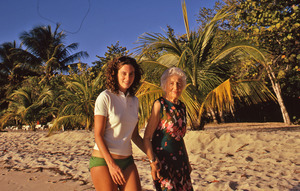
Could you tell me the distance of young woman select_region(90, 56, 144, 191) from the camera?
1.57 metres

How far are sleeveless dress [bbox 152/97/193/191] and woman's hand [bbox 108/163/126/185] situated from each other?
397 mm

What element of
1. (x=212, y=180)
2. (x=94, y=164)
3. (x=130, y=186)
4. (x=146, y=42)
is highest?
(x=146, y=42)

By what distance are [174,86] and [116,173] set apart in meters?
0.82

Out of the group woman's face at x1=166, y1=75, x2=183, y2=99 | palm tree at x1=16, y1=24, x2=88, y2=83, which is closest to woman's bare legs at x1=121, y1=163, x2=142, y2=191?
woman's face at x1=166, y1=75, x2=183, y2=99

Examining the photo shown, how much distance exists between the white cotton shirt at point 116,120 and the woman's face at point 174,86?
1.41ft

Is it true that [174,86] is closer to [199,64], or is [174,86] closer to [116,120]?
[116,120]

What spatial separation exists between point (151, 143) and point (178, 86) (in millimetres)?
496

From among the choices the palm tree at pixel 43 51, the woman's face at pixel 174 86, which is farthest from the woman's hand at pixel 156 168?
the palm tree at pixel 43 51

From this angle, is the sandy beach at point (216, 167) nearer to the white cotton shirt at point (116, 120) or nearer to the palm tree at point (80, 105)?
the white cotton shirt at point (116, 120)

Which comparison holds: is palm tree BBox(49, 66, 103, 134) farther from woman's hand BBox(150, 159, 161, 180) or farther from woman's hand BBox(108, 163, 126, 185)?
woman's hand BBox(108, 163, 126, 185)

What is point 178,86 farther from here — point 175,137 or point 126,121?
point 126,121

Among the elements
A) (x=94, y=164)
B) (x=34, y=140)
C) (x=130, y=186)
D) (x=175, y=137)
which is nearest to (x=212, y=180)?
(x=175, y=137)

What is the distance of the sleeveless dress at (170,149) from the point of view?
1.86 m

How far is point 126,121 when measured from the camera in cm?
170
